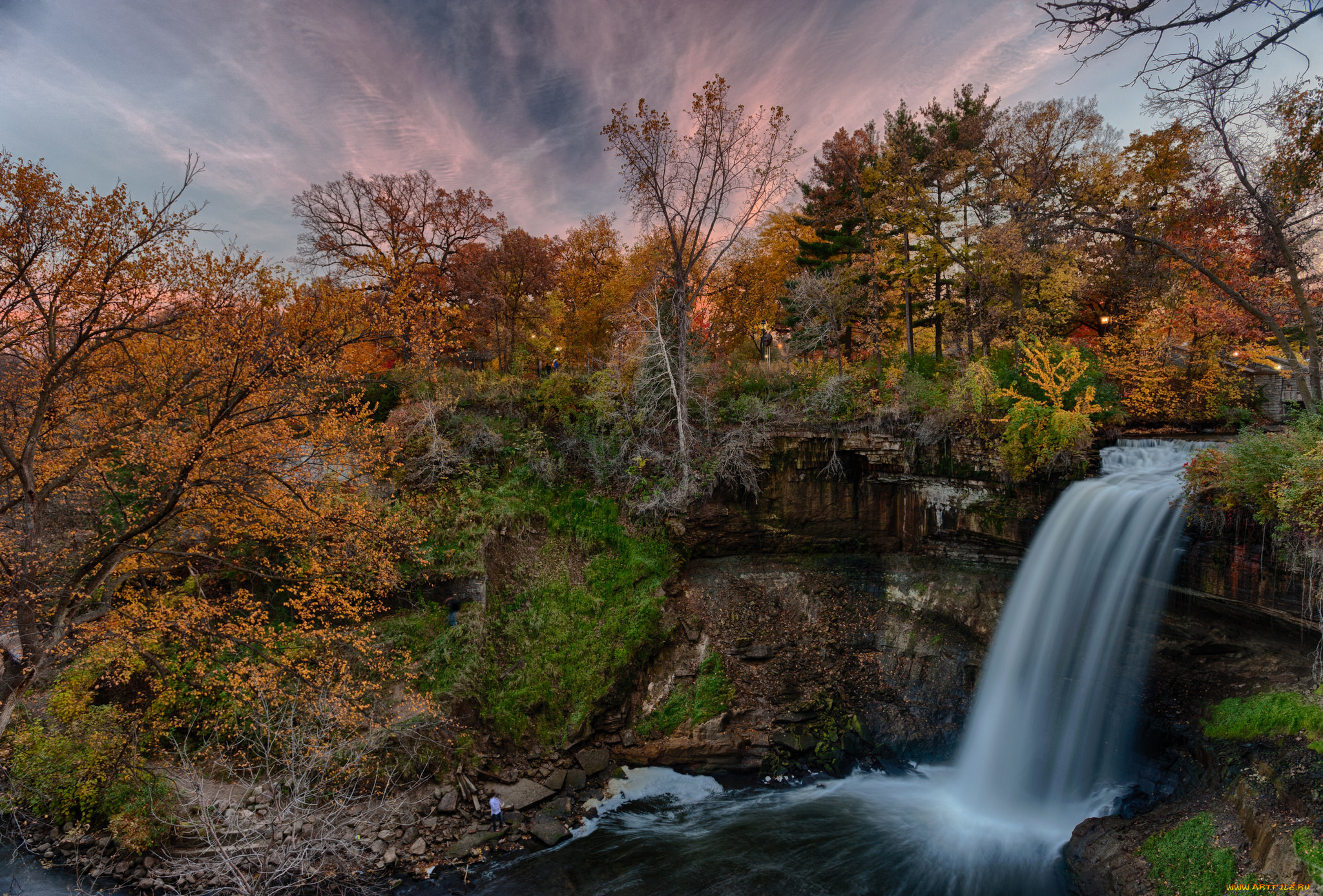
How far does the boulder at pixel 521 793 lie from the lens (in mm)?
8844

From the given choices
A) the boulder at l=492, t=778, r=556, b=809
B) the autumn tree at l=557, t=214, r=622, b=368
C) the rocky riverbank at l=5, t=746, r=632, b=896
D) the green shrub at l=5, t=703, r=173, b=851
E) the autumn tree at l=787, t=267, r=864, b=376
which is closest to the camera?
the rocky riverbank at l=5, t=746, r=632, b=896

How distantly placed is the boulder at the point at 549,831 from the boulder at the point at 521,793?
0.48 metres

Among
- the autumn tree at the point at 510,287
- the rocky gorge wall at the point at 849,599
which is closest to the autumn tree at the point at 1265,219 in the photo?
the rocky gorge wall at the point at 849,599

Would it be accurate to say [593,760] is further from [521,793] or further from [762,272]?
[762,272]

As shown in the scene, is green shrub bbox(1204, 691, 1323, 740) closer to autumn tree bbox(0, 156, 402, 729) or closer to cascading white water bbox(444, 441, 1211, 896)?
cascading white water bbox(444, 441, 1211, 896)

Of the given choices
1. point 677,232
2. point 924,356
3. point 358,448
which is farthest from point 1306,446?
point 358,448

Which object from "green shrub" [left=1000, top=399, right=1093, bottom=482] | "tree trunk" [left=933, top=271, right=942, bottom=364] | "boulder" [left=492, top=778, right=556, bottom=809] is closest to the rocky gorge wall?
"green shrub" [left=1000, top=399, right=1093, bottom=482]

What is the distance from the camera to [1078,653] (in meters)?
8.81

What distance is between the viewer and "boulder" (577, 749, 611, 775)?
974 centimetres

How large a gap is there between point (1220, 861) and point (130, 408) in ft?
51.6

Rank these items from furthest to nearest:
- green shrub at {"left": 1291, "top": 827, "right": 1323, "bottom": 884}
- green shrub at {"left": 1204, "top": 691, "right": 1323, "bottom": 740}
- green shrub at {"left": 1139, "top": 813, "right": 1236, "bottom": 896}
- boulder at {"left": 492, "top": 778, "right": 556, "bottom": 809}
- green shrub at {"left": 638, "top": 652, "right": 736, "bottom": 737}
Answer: green shrub at {"left": 638, "top": 652, "right": 736, "bottom": 737}
boulder at {"left": 492, "top": 778, "right": 556, "bottom": 809}
green shrub at {"left": 1204, "top": 691, "right": 1323, "bottom": 740}
green shrub at {"left": 1139, "top": 813, "right": 1236, "bottom": 896}
green shrub at {"left": 1291, "top": 827, "right": 1323, "bottom": 884}

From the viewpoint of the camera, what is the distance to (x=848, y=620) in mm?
11930

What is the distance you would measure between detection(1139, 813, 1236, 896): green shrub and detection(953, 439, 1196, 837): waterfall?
6.12 feet

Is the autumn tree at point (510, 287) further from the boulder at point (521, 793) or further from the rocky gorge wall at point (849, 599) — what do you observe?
the boulder at point (521, 793)
